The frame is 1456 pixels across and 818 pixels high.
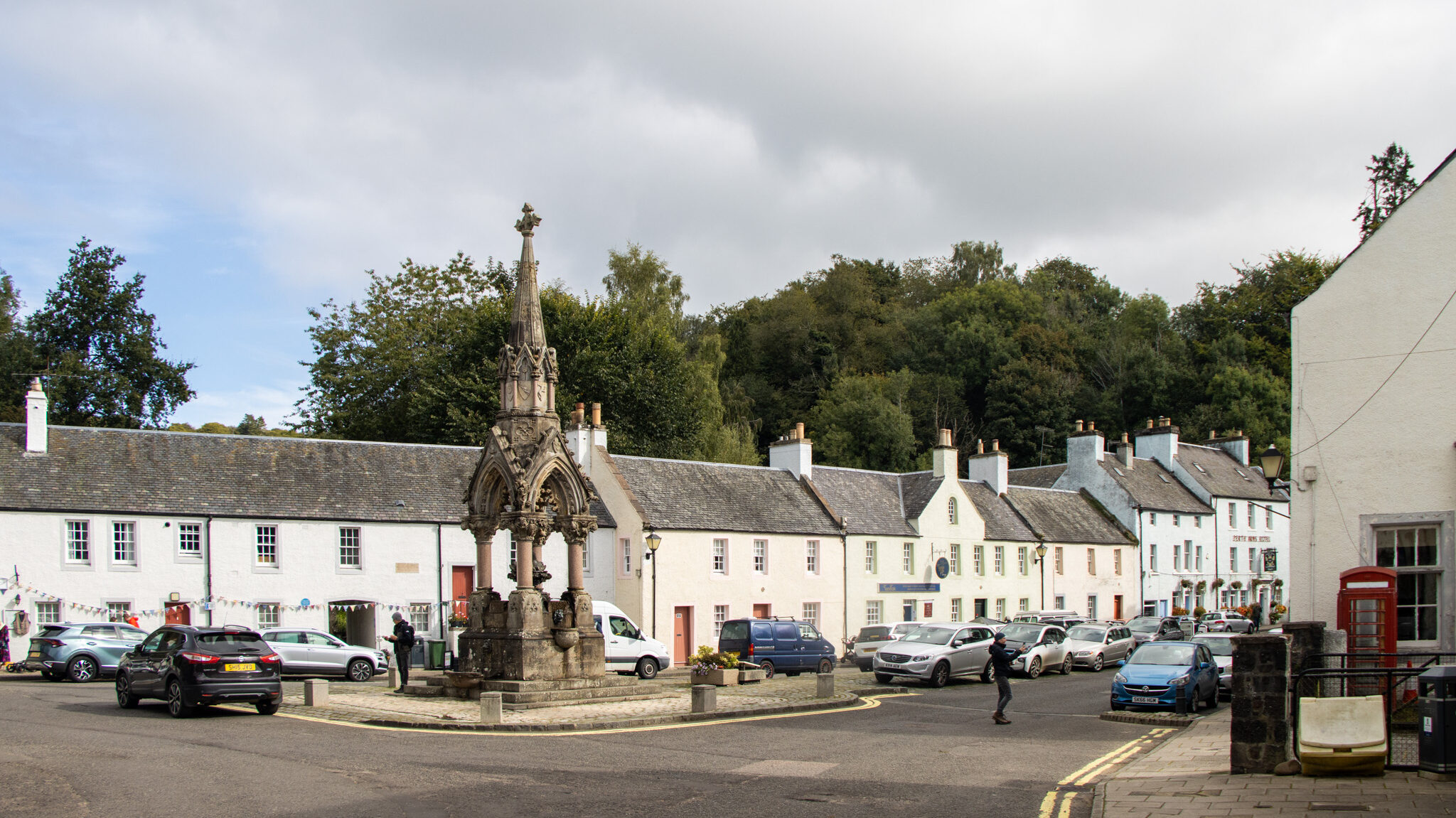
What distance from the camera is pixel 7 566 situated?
30.2m

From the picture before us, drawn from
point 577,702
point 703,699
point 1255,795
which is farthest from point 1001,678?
point 1255,795

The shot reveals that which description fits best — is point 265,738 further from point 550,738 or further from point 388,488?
point 388,488

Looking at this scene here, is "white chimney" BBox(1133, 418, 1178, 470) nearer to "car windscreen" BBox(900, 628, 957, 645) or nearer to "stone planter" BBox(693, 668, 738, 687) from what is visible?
"car windscreen" BBox(900, 628, 957, 645)

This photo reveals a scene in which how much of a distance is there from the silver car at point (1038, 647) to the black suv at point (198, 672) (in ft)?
64.1

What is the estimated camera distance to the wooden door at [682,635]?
38.8 meters

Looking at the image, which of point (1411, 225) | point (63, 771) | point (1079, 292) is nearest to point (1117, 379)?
point (1079, 292)

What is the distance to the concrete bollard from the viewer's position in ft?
72.0

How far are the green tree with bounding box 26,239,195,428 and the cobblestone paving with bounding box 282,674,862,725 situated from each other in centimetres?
3902

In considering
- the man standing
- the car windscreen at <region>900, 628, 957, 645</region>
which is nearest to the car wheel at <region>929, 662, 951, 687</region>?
the car windscreen at <region>900, 628, 957, 645</region>

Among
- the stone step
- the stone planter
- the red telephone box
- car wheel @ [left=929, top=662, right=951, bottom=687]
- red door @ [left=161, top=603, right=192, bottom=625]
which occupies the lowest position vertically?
car wheel @ [left=929, top=662, right=951, bottom=687]

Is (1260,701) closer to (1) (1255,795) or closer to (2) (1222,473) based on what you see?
(1) (1255,795)

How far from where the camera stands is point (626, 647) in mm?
30453

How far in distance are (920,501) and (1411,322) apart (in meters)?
28.6

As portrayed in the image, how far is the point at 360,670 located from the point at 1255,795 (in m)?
24.0
